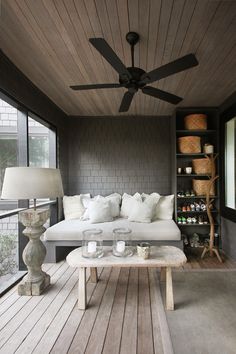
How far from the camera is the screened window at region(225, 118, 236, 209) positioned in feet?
12.0

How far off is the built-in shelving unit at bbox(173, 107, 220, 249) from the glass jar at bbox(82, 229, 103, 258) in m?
2.06

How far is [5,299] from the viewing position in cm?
241

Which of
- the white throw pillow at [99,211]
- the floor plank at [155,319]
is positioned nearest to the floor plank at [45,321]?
the floor plank at [155,319]

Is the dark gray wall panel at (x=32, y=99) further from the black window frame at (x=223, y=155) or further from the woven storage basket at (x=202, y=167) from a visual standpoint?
the black window frame at (x=223, y=155)

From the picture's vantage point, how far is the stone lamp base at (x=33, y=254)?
249 cm

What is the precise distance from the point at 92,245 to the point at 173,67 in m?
1.98

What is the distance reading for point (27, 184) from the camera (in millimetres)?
2213

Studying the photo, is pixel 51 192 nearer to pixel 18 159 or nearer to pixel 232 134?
pixel 18 159

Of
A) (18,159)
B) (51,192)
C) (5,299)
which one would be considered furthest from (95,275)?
(18,159)

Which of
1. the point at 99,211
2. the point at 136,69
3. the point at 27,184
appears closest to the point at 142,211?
the point at 99,211

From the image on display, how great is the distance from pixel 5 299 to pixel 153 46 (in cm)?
322

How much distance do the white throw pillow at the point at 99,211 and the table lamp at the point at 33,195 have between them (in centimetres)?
123

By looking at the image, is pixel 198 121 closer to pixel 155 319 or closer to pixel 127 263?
pixel 127 263

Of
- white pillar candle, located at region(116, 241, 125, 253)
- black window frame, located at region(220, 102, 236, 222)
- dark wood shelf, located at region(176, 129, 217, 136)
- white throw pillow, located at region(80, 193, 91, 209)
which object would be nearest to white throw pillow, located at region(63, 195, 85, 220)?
white throw pillow, located at region(80, 193, 91, 209)
